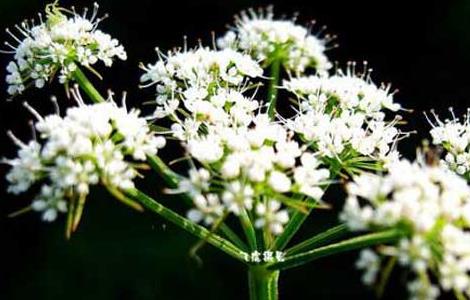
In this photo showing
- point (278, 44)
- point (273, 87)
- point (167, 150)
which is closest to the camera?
point (273, 87)

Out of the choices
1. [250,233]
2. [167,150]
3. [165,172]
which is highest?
[167,150]

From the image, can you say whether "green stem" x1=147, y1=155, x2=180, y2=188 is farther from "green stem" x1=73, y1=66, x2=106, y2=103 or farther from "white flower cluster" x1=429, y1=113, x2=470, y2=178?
"white flower cluster" x1=429, y1=113, x2=470, y2=178

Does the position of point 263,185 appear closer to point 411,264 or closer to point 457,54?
point 411,264

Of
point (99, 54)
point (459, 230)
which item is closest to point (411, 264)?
point (459, 230)

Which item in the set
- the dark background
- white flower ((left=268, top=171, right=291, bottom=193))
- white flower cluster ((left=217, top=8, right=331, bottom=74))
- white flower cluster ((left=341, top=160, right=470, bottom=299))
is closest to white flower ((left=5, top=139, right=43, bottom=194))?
white flower ((left=268, top=171, right=291, bottom=193))

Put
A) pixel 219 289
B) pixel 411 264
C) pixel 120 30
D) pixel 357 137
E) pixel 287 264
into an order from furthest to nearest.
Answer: pixel 120 30 → pixel 219 289 → pixel 357 137 → pixel 287 264 → pixel 411 264

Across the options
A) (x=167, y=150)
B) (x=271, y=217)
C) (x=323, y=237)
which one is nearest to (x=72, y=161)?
(x=271, y=217)

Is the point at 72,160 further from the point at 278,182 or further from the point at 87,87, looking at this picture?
the point at 87,87
